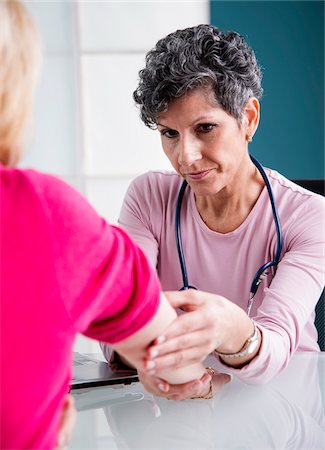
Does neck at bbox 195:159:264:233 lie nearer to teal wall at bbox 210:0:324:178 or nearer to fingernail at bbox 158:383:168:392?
fingernail at bbox 158:383:168:392

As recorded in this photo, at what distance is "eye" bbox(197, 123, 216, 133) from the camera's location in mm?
1663

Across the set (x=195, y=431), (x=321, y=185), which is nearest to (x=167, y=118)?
(x=321, y=185)

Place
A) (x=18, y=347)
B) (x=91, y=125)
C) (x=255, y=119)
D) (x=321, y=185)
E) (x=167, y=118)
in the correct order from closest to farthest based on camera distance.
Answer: (x=18, y=347)
(x=167, y=118)
(x=255, y=119)
(x=321, y=185)
(x=91, y=125)

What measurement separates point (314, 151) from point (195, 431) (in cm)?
338

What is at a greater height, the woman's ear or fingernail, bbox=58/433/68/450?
the woman's ear

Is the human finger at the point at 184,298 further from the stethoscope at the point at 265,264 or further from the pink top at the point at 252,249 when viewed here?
the stethoscope at the point at 265,264

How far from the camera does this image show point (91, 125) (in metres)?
4.24

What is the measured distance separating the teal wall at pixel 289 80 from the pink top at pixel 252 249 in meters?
2.49

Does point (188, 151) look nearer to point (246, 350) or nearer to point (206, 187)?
point (206, 187)

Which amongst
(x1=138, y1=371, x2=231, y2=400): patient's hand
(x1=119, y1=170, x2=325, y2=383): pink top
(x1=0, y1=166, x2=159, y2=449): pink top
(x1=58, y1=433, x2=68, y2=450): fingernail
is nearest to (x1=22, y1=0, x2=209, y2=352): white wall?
(x1=119, y1=170, x2=325, y2=383): pink top

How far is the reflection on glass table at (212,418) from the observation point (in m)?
1.14

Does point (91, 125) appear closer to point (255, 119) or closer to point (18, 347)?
point (255, 119)

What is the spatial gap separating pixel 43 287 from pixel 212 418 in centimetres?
62

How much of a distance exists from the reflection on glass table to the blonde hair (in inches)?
22.9
